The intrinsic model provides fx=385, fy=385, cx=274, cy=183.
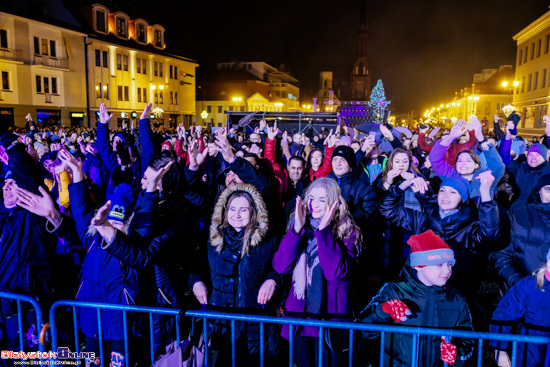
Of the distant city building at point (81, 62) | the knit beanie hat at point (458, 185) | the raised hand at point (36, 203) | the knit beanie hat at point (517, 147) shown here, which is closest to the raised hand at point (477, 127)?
the knit beanie hat at point (517, 147)

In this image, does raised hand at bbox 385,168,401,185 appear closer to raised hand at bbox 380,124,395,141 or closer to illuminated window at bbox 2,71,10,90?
raised hand at bbox 380,124,395,141

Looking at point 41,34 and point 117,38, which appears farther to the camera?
point 117,38

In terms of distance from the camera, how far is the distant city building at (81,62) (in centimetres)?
2934

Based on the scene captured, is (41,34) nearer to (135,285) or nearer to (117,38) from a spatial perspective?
(117,38)

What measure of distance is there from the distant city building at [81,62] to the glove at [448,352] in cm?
3330

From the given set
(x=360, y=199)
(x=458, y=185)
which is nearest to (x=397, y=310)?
(x=458, y=185)

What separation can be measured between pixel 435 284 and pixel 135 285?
7.77 feet

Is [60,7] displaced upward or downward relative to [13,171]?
upward

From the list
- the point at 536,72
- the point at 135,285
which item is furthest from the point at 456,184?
the point at 536,72

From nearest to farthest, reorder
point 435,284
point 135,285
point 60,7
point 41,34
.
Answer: point 435,284, point 135,285, point 41,34, point 60,7

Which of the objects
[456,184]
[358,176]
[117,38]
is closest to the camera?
[456,184]

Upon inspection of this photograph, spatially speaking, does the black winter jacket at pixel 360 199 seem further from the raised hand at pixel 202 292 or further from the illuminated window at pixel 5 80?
the illuminated window at pixel 5 80

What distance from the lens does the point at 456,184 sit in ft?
12.9

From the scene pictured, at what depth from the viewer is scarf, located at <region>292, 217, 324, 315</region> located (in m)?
3.12
